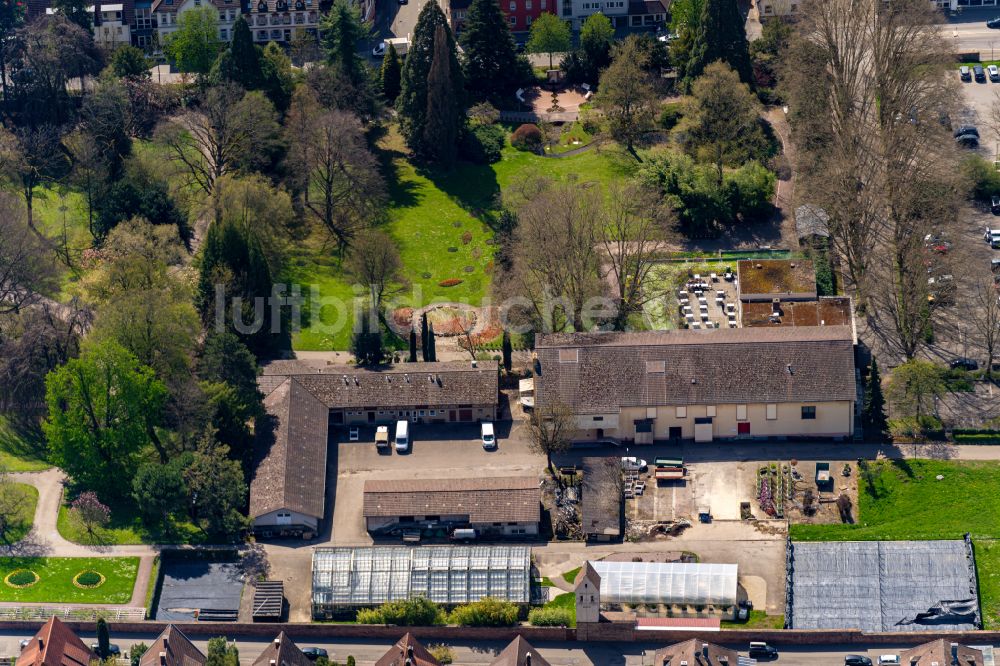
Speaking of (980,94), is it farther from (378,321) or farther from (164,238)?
(164,238)

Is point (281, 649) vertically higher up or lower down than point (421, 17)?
lower down

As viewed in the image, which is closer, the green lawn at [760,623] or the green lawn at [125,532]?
the green lawn at [760,623]

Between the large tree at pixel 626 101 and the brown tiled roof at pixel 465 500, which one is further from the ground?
the large tree at pixel 626 101

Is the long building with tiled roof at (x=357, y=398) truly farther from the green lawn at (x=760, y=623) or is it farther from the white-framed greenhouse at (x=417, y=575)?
the green lawn at (x=760, y=623)

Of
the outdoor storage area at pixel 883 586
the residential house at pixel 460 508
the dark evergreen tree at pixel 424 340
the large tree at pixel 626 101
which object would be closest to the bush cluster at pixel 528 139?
the large tree at pixel 626 101

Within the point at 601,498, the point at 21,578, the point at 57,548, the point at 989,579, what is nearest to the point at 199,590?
the point at 57,548

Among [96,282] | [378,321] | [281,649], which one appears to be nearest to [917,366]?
[378,321]
